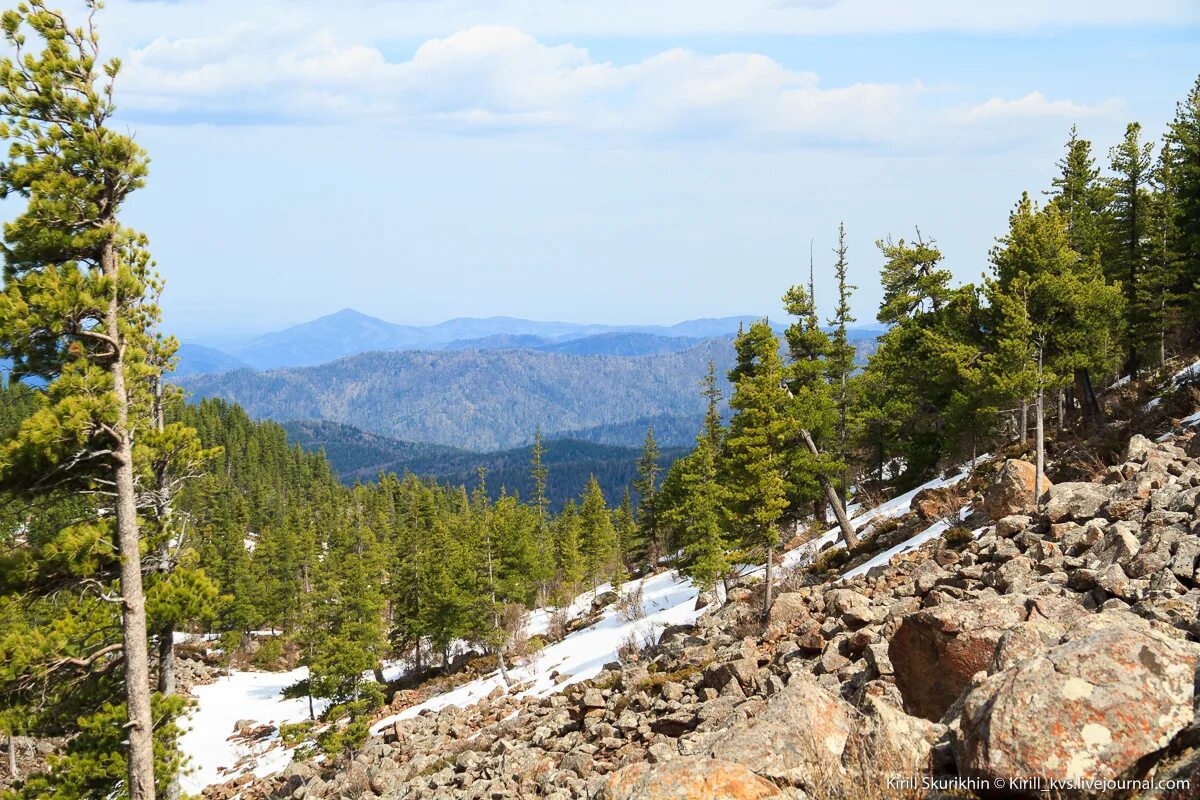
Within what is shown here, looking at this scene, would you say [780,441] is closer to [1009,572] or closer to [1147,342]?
[1009,572]

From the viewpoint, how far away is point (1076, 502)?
1647cm

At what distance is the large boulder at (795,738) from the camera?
6848mm

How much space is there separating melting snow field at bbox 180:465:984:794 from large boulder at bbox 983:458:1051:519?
98.6 inches

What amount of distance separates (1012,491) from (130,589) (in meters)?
20.9

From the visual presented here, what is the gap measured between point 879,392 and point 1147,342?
46.8 feet

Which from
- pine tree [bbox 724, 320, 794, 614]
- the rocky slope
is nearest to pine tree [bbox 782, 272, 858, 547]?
pine tree [bbox 724, 320, 794, 614]

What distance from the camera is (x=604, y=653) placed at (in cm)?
3166

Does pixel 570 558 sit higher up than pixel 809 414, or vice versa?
pixel 809 414

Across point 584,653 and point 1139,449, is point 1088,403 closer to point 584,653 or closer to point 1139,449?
point 1139,449

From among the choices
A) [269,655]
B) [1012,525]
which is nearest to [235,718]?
[269,655]

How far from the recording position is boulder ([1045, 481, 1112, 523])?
16.0 meters

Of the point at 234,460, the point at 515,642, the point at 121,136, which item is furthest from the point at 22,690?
the point at 234,460

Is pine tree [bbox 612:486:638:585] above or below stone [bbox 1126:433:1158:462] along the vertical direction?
below

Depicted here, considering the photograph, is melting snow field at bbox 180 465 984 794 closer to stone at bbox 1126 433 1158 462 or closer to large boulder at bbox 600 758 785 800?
stone at bbox 1126 433 1158 462
